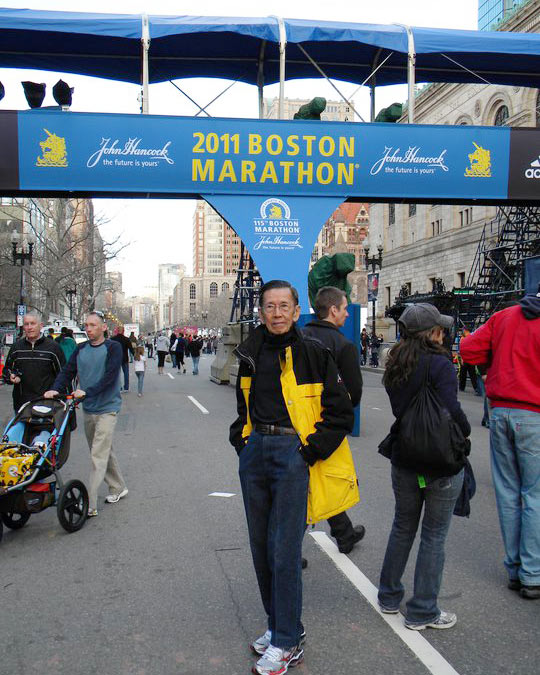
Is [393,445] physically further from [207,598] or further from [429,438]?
[207,598]

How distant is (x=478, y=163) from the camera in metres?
13.3

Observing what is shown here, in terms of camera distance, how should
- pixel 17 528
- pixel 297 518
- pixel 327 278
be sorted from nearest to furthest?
pixel 297 518
pixel 17 528
pixel 327 278

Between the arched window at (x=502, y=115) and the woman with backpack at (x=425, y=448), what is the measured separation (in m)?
34.3

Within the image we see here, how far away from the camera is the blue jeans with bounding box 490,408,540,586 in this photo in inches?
163

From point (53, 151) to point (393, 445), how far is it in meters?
10.6

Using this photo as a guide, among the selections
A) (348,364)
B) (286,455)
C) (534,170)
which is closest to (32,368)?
(348,364)

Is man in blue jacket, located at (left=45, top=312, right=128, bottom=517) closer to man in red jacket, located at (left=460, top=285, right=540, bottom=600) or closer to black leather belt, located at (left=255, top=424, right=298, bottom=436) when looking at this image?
black leather belt, located at (left=255, top=424, right=298, bottom=436)

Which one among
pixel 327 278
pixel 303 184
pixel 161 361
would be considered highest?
pixel 303 184

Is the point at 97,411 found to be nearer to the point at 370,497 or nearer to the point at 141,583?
the point at 141,583

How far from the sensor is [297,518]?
321 centimetres

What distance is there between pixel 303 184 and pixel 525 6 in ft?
84.2

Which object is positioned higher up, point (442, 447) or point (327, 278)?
point (327, 278)

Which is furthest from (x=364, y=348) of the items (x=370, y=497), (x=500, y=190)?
(x=370, y=497)

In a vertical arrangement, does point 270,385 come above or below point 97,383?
above
